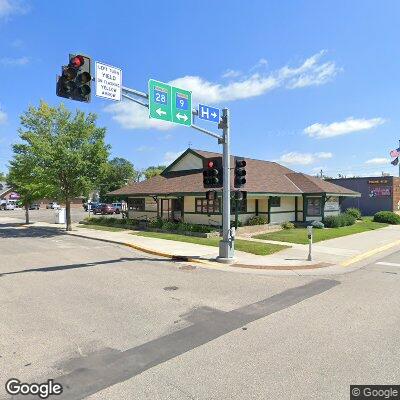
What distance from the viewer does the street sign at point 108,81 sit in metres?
9.96

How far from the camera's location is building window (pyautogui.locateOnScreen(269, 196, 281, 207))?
2681 cm

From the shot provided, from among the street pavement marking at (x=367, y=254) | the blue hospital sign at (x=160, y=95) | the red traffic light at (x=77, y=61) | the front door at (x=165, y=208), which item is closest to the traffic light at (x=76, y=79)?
the red traffic light at (x=77, y=61)

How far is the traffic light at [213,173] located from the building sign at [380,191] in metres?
34.2

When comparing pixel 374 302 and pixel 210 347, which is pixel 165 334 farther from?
pixel 374 302

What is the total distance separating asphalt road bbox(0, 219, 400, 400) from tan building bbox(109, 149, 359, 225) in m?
14.0

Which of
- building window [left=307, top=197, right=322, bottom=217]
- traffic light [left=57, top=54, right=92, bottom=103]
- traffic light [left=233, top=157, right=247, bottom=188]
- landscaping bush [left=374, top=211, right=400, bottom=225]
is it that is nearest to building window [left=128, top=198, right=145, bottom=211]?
building window [left=307, top=197, right=322, bottom=217]

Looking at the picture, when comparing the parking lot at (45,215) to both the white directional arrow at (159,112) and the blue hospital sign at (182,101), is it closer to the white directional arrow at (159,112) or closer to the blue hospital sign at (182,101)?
the blue hospital sign at (182,101)

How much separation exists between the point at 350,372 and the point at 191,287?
5.55 m

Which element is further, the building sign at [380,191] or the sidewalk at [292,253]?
the building sign at [380,191]

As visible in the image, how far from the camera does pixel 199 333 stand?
6.66 meters

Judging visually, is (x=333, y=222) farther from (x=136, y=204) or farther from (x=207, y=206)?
(x=136, y=204)

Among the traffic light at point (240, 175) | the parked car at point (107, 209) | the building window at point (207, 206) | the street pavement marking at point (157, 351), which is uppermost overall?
the traffic light at point (240, 175)

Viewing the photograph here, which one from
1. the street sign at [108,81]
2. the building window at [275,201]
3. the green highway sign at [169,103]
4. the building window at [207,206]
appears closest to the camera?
the street sign at [108,81]

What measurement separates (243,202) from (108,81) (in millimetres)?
16861
